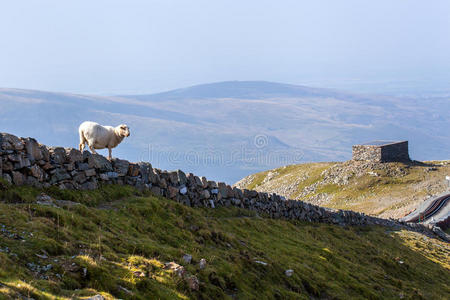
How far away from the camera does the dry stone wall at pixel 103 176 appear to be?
14.9 meters

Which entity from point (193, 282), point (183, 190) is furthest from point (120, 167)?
point (193, 282)

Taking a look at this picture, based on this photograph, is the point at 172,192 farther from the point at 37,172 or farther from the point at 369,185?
the point at 369,185

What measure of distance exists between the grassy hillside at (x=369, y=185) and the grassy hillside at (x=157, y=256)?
46.4 metres

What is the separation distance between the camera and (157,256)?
12328 millimetres

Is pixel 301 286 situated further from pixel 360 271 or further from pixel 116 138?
pixel 116 138

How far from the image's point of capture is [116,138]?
853 inches

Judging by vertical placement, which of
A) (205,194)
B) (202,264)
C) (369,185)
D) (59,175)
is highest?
(59,175)

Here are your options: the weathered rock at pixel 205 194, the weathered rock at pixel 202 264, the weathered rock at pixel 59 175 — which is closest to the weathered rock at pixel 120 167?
the weathered rock at pixel 59 175

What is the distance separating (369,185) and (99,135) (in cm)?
7292

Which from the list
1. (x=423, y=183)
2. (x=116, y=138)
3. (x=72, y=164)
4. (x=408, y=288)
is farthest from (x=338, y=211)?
(x=423, y=183)

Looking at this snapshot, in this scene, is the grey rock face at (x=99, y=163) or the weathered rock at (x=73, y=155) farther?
the grey rock face at (x=99, y=163)

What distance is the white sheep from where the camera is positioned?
2077cm

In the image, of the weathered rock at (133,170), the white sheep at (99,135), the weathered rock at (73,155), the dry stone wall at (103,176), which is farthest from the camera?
the white sheep at (99,135)

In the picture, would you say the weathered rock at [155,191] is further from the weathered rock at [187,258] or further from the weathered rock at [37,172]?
the weathered rock at [187,258]
